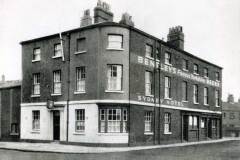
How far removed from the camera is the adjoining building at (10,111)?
96.5 ft

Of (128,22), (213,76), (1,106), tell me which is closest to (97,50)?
(128,22)

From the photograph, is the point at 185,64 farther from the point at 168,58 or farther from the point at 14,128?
the point at 14,128

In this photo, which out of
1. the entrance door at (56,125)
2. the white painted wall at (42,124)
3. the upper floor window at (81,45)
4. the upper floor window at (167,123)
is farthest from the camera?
the upper floor window at (167,123)

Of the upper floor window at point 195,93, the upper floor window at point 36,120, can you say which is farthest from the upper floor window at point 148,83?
the upper floor window at point 195,93

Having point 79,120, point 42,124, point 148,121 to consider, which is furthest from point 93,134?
point 42,124

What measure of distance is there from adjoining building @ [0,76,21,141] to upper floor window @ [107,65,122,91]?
1019 cm

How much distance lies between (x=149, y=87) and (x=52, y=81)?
7.63m

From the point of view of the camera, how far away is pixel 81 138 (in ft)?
77.5

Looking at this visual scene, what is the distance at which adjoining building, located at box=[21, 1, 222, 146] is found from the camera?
2323 cm

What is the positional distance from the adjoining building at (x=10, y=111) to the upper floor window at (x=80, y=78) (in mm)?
7606

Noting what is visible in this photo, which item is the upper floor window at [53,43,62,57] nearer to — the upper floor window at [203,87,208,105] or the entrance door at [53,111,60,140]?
the entrance door at [53,111,60,140]

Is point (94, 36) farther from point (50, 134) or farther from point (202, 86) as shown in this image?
point (202, 86)

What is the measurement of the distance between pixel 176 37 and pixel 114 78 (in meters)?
12.1

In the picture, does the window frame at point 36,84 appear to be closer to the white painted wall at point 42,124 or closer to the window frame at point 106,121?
the white painted wall at point 42,124
